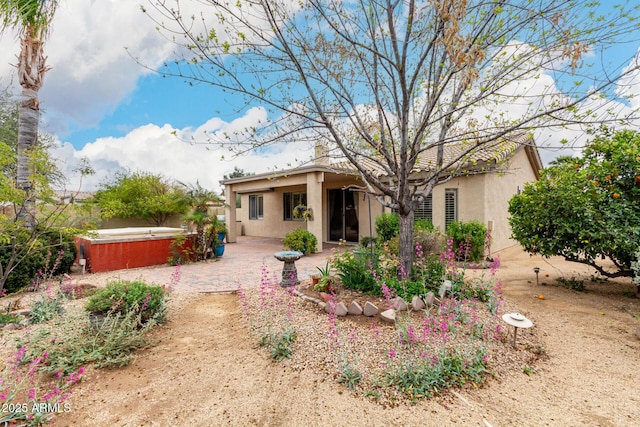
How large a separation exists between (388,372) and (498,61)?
425 cm

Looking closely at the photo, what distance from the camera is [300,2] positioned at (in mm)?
3893

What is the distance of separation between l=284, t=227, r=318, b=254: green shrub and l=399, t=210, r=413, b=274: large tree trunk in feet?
17.1

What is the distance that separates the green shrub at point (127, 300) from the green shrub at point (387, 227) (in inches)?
263

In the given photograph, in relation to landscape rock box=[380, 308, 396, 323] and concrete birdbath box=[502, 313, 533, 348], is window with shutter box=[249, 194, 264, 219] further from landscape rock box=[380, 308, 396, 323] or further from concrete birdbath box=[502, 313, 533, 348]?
concrete birdbath box=[502, 313, 533, 348]

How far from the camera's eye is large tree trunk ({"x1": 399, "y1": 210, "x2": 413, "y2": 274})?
15.6 ft

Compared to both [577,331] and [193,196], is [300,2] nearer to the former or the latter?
[577,331]

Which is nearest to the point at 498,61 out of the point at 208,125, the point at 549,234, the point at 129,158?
the point at 549,234

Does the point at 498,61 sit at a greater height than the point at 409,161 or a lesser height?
greater

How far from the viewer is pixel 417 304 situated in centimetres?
402

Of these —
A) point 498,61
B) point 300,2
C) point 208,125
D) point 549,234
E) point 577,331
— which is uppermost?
point 300,2

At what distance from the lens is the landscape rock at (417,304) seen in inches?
157

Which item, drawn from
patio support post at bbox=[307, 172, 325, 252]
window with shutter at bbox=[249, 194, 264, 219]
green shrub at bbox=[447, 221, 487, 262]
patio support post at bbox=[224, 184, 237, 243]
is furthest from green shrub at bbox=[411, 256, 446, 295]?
window with shutter at bbox=[249, 194, 264, 219]

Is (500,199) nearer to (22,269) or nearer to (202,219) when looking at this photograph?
(202,219)

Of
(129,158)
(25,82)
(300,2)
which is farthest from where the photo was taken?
(129,158)
